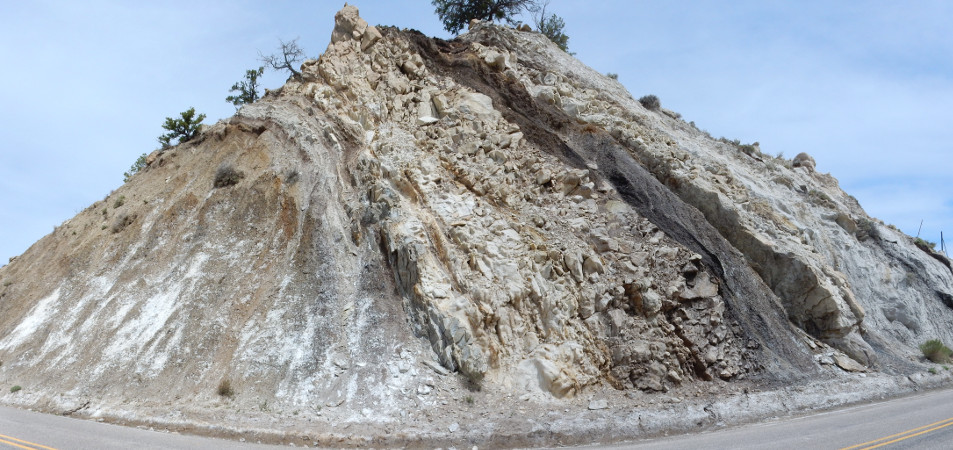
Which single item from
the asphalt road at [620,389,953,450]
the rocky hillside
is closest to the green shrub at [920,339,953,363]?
the rocky hillside

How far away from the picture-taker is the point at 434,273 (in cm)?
1305

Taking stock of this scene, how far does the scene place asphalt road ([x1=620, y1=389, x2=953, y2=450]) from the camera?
9416 millimetres

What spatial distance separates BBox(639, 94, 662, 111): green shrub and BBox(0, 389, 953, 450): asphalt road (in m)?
14.9

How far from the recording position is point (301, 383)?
11.3 m

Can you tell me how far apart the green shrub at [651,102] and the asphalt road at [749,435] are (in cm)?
1493

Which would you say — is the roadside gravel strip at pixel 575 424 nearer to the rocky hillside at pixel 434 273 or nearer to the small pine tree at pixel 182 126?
the rocky hillside at pixel 434 273

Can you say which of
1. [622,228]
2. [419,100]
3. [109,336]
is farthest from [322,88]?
[622,228]

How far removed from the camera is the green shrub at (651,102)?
23875 mm

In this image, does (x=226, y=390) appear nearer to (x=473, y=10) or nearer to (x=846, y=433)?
(x=846, y=433)

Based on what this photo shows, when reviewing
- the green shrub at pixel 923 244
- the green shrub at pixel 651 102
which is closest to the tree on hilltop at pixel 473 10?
the green shrub at pixel 651 102

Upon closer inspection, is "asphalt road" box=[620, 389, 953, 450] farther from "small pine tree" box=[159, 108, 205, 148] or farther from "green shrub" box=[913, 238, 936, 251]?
"small pine tree" box=[159, 108, 205, 148]

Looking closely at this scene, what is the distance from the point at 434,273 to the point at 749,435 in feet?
23.8

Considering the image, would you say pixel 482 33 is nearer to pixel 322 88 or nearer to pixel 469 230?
pixel 322 88

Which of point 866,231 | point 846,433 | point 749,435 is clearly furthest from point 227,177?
point 866,231
